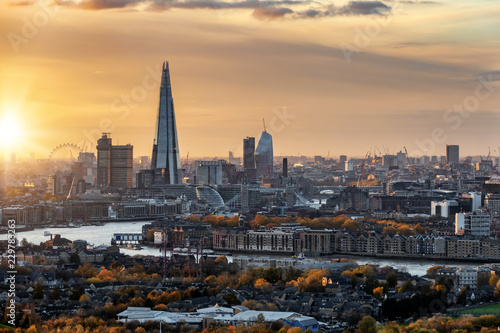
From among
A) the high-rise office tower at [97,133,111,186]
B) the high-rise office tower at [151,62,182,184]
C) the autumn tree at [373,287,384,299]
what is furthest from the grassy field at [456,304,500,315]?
the high-rise office tower at [97,133,111,186]

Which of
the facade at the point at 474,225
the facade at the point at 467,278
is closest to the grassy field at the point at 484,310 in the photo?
the facade at the point at 467,278

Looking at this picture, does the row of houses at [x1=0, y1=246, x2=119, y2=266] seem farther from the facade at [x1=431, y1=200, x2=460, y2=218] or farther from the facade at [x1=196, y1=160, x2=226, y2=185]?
the facade at [x1=196, y1=160, x2=226, y2=185]

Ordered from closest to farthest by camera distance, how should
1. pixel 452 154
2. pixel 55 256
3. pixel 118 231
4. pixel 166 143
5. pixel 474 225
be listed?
pixel 55 256 < pixel 474 225 < pixel 118 231 < pixel 166 143 < pixel 452 154

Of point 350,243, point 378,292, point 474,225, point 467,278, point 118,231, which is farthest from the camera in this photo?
point 118,231

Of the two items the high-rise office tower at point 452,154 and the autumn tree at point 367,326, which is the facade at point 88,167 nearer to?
the high-rise office tower at point 452,154

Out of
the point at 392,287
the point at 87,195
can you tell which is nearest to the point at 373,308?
the point at 392,287

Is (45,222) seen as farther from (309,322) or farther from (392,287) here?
(309,322)

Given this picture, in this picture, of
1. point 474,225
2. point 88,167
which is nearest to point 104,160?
point 88,167

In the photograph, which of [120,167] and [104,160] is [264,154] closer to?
[104,160]
